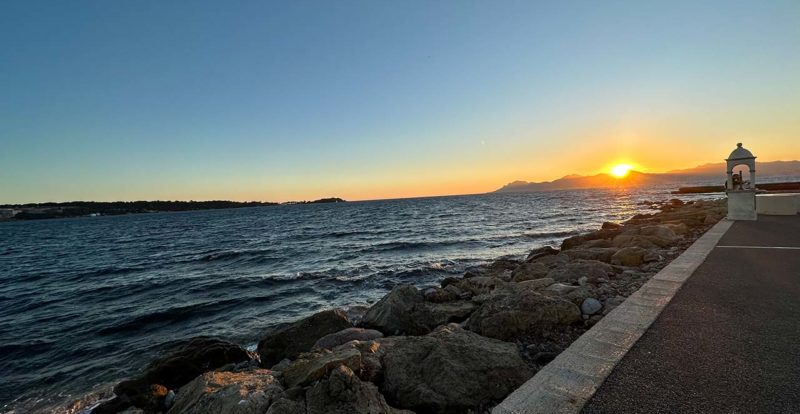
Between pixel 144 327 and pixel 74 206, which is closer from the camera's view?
pixel 144 327

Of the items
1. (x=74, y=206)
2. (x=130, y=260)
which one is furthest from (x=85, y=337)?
(x=74, y=206)

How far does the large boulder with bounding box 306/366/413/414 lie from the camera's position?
10.6ft

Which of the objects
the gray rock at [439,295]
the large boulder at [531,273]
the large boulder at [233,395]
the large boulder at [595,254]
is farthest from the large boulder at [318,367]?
the large boulder at [595,254]

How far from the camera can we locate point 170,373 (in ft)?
22.3

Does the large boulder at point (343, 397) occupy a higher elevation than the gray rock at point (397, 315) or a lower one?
higher

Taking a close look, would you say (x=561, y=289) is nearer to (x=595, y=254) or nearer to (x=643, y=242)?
(x=595, y=254)

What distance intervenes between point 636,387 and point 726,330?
217 centimetres

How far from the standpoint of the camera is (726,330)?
14.3ft

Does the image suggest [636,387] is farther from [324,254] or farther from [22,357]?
[324,254]

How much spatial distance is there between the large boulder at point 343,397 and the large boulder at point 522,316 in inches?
88.7

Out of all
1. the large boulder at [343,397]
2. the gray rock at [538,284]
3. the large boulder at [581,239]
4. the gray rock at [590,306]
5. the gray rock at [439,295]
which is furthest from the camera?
the large boulder at [581,239]

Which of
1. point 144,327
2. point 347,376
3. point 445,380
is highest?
point 347,376

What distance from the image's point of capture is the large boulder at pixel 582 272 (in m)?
8.20

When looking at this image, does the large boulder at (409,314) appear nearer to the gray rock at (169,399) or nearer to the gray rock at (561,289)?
the gray rock at (561,289)
